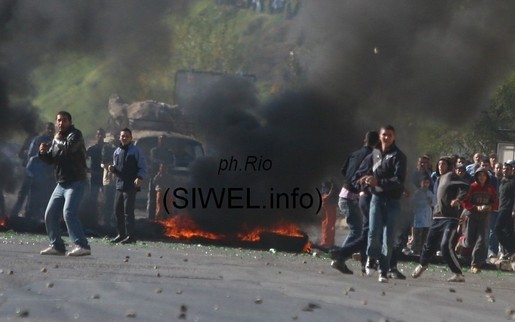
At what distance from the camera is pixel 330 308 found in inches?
404

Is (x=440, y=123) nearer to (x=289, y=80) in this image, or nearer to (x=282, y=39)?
(x=289, y=80)

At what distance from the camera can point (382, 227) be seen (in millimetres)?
13531

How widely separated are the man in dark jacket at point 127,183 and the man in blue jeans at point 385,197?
15.8ft

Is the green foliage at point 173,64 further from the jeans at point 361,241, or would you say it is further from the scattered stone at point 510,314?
the scattered stone at point 510,314

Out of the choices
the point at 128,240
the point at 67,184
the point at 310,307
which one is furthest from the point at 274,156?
the point at 310,307

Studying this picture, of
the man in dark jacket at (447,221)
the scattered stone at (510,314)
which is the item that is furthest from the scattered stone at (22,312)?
the man in dark jacket at (447,221)

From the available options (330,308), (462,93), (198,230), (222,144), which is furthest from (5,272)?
(462,93)

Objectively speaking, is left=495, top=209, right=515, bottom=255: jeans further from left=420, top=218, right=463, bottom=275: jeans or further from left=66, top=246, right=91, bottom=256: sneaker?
left=66, top=246, right=91, bottom=256: sneaker

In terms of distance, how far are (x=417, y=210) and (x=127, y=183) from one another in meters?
4.17

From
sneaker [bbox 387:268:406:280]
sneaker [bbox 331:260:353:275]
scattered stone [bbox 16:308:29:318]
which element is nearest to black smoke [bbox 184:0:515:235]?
sneaker [bbox 387:268:406:280]

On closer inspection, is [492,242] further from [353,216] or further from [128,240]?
[128,240]

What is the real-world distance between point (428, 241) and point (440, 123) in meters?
6.96

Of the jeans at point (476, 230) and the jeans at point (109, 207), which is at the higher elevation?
the jeans at point (109, 207)

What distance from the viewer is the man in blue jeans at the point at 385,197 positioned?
13375mm
